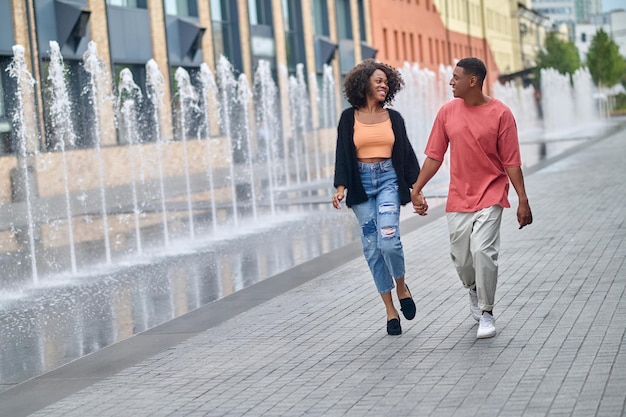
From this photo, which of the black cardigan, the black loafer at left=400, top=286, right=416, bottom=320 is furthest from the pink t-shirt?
the black loafer at left=400, top=286, right=416, bottom=320

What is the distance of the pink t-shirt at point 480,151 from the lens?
737cm

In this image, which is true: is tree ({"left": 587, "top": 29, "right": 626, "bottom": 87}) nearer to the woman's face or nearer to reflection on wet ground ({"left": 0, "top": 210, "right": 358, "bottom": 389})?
reflection on wet ground ({"left": 0, "top": 210, "right": 358, "bottom": 389})

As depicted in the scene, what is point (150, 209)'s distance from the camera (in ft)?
72.8

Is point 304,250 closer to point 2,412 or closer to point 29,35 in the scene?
point 2,412

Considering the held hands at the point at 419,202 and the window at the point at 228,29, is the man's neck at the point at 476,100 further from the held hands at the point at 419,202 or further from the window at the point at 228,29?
the window at the point at 228,29

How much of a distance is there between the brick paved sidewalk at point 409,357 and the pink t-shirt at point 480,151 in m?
0.82

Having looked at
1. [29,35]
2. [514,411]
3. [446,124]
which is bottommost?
[514,411]

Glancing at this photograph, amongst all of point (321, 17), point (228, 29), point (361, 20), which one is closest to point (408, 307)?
point (228, 29)

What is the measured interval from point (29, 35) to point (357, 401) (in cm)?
2419

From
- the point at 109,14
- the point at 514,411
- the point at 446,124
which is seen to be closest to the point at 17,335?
the point at 446,124

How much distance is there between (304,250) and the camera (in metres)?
13.3

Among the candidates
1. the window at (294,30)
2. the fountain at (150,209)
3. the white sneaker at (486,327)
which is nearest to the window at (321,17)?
the fountain at (150,209)

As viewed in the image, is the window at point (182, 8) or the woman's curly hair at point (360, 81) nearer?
the woman's curly hair at point (360, 81)

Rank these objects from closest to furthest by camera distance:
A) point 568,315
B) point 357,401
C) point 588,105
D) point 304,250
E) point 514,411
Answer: point 514,411 < point 357,401 < point 568,315 < point 304,250 < point 588,105
